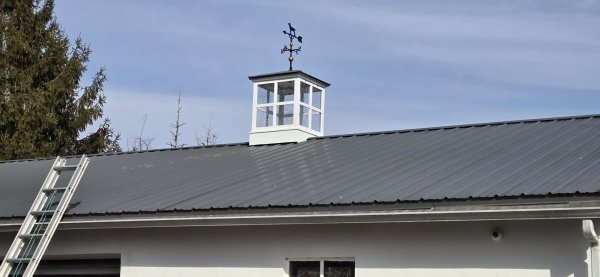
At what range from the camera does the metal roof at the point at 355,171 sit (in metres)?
12.1

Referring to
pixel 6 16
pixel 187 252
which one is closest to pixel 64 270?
pixel 187 252

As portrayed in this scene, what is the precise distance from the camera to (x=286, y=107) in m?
19.0

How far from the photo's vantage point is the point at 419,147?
15.3m

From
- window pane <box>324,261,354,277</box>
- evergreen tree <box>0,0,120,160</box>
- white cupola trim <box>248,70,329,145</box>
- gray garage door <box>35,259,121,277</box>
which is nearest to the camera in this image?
window pane <box>324,261,354,277</box>

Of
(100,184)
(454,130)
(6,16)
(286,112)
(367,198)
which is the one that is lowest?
(367,198)

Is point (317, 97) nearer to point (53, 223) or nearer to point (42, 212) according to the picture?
point (42, 212)

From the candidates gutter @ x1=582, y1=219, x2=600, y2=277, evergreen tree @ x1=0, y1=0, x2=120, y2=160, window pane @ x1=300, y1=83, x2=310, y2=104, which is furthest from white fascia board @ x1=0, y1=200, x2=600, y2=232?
evergreen tree @ x1=0, y1=0, x2=120, y2=160

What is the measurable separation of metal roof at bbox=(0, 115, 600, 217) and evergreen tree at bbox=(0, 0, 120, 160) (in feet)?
47.7

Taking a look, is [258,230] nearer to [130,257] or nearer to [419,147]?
[130,257]

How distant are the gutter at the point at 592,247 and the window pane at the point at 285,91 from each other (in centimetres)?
931

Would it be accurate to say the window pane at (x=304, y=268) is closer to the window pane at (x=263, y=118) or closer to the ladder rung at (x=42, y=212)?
the ladder rung at (x=42, y=212)

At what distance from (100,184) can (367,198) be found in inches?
232

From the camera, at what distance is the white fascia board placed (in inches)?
412

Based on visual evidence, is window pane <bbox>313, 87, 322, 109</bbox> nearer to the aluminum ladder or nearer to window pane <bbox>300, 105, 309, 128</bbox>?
window pane <bbox>300, 105, 309, 128</bbox>
